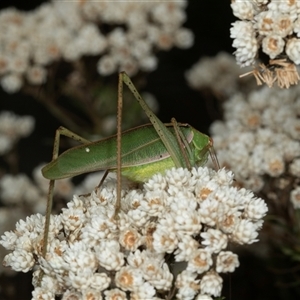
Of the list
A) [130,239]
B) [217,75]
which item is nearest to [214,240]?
[130,239]

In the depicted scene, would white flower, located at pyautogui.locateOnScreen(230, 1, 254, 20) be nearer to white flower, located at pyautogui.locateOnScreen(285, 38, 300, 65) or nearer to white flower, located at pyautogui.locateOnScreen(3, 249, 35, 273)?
white flower, located at pyautogui.locateOnScreen(285, 38, 300, 65)

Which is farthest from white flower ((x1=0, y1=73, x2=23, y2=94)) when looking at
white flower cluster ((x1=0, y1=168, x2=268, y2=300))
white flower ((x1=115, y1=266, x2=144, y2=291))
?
white flower ((x1=115, y1=266, x2=144, y2=291))

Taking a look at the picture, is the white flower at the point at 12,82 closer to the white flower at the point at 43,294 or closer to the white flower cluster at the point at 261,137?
the white flower cluster at the point at 261,137

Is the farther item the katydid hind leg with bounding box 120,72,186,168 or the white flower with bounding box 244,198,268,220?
the katydid hind leg with bounding box 120,72,186,168

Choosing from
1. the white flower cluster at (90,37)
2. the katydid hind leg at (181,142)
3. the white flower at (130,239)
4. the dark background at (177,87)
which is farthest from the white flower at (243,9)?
the dark background at (177,87)

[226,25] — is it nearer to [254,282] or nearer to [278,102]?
[278,102]

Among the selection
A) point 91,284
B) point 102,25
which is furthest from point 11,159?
point 91,284

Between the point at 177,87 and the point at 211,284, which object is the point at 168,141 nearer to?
the point at 211,284
